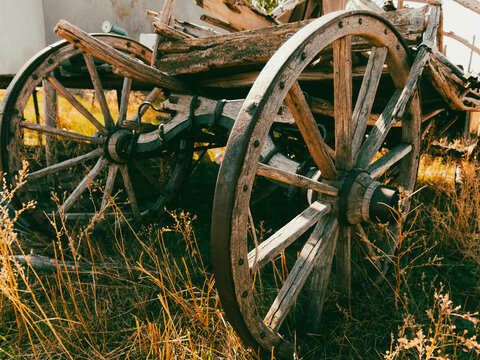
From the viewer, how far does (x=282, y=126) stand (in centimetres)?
243

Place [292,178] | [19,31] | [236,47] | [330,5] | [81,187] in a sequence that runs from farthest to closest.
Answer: [19,31] → [330,5] → [81,187] → [236,47] → [292,178]

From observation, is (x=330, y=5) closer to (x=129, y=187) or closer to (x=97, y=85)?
(x=97, y=85)

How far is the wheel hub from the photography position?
173 centimetres

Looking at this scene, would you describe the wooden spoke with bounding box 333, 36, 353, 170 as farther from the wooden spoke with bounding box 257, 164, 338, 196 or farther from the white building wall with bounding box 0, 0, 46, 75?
the white building wall with bounding box 0, 0, 46, 75

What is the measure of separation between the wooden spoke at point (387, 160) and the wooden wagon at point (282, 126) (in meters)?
0.01

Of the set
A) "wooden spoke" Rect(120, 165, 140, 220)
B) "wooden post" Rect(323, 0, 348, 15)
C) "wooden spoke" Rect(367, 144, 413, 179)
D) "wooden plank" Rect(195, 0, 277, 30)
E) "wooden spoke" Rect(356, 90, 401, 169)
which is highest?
"wooden post" Rect(323, 0, 348, 15)

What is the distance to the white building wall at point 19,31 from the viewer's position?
4668 millimetres

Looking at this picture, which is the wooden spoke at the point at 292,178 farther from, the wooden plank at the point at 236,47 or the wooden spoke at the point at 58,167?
the wooden spoke at the point at 58,167

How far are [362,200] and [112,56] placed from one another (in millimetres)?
1500

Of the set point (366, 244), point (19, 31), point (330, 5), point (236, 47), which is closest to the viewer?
point (366, 244)

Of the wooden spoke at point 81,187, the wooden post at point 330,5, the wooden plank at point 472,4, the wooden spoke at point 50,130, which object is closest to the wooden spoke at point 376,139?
the wooden spoke at point 81,187

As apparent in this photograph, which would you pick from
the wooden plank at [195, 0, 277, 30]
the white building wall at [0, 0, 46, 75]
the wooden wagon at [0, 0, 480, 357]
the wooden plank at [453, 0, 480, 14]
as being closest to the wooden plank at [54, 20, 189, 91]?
the wooden wagon at [0, 0, 480, 357]

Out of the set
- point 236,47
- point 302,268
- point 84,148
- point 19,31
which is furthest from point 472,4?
point 19,31

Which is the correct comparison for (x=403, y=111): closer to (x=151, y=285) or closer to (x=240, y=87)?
(x=240, y=87)
